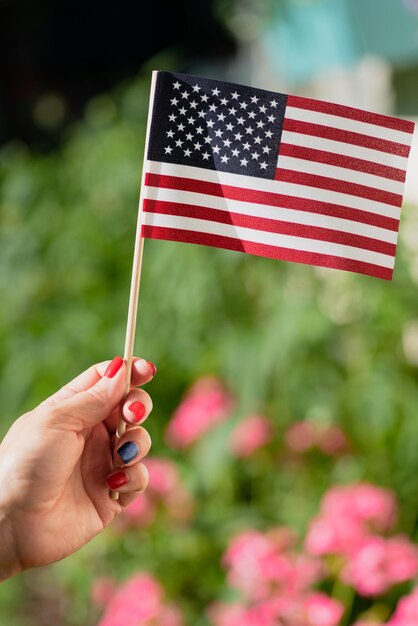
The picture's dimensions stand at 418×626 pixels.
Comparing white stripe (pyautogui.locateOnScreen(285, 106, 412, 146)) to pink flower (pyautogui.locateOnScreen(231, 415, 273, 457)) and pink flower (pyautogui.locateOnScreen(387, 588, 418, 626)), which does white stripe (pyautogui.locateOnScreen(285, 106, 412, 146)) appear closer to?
pink flower (pyautogui.locateOnScreen(387, 588, 418, 626))

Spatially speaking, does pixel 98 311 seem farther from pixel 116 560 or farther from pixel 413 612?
pixel 413 612

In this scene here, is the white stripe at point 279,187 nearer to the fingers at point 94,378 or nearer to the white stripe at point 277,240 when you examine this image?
the white stripe at point 277,240

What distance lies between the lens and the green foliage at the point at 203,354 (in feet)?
9.54

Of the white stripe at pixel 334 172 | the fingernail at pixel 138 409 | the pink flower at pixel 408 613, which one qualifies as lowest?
the pink flower at pixel 408 613

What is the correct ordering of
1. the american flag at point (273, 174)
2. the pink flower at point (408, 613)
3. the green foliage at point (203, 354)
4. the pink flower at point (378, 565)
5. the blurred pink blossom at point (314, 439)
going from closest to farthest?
the american flag at point (273, 174)
the pink flower at point (408, 613)
the pink flower at point (378, 565)
the green foliage at point (203, 354)
the blurred pink blossom at point (314, 439)

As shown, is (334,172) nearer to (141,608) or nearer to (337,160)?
(337,160)

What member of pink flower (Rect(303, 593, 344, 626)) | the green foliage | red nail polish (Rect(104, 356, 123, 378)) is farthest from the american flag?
the green foliage

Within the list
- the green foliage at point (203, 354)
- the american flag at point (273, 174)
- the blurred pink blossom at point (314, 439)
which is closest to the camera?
the american flag at point (273, 174)

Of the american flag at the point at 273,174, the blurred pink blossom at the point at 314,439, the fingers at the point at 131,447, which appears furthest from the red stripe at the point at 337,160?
the blurred pink blossom at the point at 314,439

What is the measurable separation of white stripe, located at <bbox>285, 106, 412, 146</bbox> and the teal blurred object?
2.51 metres

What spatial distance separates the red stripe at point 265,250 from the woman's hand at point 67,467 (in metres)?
0.24

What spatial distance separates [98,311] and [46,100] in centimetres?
492

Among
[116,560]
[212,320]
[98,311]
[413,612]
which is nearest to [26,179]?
[98,311]

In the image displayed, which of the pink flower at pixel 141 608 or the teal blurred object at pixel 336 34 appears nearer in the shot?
the pink flower at pixel 141 608
